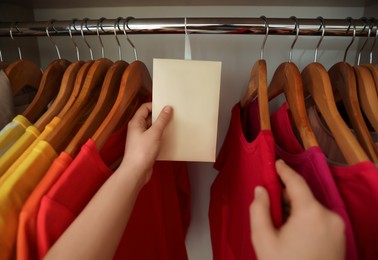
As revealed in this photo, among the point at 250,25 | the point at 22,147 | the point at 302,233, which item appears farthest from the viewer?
the point at 250,25

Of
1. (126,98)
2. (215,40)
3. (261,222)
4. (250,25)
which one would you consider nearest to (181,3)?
(215,40)

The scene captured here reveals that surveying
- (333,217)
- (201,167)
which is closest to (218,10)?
(201,167)

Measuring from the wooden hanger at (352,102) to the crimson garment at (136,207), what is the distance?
0.41 metres

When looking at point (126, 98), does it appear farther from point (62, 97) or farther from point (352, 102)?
point (352, 102)

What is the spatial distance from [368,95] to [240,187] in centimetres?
30

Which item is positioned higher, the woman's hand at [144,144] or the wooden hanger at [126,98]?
the wooden hanger at [126,98]

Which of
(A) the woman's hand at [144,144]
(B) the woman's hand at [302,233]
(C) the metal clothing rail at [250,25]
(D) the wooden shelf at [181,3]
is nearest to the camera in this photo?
(B) the woman's hand at [302,233]

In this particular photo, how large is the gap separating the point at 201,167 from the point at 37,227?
59 cm

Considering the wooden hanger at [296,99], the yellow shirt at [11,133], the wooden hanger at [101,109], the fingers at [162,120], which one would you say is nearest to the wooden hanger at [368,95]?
the wooden hanger at [296,99]

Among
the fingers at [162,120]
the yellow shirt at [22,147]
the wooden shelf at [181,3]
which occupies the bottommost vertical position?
the yellow shirt at [22,147]

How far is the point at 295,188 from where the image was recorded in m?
0.28

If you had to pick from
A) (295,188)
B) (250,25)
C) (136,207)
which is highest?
(250,25)

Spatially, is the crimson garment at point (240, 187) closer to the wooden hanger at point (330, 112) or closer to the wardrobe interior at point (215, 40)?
the wooden hanger at point (330, 112)

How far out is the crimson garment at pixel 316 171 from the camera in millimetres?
267
